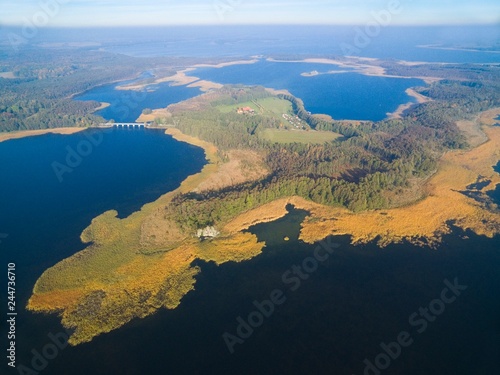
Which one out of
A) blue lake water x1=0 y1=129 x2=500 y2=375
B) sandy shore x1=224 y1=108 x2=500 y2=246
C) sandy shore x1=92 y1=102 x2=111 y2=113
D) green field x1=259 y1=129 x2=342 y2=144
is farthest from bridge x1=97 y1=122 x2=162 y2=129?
sandy shore x1=224 y1=108 x2=500 y2=246

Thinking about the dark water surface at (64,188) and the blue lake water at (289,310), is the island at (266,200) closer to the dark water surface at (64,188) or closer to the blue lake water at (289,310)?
the blue lake water at (289,310)

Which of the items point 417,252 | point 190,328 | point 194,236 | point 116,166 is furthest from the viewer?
point 116,166

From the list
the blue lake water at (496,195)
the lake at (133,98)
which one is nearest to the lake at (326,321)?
the blue lake water at (496,195)

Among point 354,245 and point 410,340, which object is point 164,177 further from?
point 410,340

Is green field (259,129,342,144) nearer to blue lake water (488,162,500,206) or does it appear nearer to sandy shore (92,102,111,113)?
blue lake water (488,162,500,206)

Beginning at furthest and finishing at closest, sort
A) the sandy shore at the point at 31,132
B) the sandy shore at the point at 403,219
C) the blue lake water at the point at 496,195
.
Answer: the sandy shore at the point at 31,132, the blue lake water at the point at 496,195, the sandy shore at the point at 403,219

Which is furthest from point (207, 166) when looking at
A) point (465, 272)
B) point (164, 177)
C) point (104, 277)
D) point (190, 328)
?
point (465, 272)
